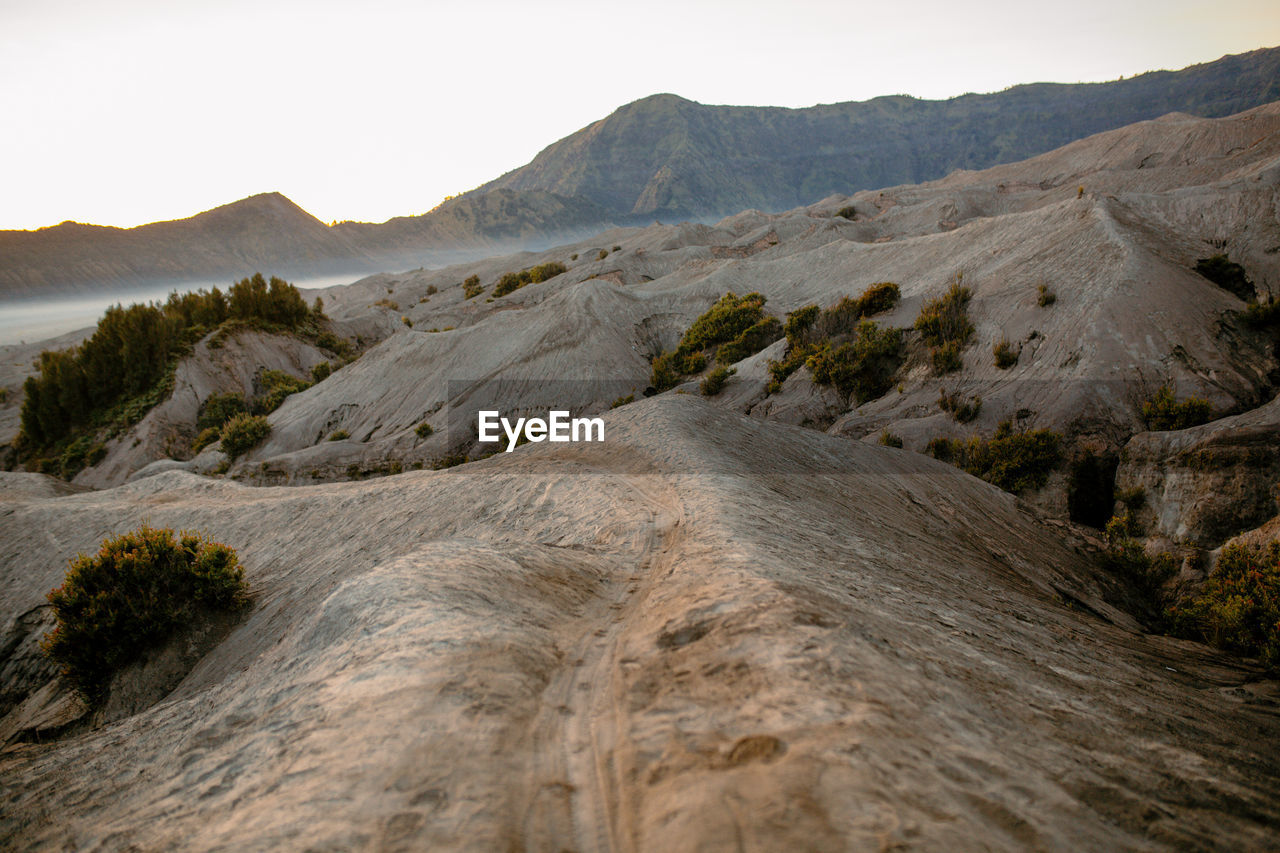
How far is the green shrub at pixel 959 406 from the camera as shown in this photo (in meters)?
19.2

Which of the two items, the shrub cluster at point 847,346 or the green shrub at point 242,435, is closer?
the shrub cluster at point 847,346

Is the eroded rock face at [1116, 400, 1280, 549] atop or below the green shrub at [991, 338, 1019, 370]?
below

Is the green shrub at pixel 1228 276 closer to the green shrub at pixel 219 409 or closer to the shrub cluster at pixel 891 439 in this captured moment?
the shrub cluster at pixel 891 439

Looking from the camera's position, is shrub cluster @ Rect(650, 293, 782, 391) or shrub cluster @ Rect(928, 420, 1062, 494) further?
shrub cluster @ Rect(650, 293, 782, 391)

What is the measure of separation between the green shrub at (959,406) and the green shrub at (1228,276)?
351 inches

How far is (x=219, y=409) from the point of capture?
3866cm

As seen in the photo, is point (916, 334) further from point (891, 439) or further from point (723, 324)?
point (723, 324)

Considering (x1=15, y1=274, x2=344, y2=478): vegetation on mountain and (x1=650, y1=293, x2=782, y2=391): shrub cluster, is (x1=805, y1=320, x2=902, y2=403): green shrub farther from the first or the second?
(x1=15, y1=274, x2=344, y2=478): vegetation on mountain

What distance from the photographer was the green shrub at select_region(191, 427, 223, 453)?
35500 mm

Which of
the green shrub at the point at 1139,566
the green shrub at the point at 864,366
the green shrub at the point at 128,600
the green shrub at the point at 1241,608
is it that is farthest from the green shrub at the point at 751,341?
the green shrub at the point at 128,600

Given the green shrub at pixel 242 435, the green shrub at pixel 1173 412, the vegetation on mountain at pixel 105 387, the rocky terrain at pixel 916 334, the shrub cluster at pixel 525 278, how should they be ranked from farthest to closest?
the shrub cluster at pixel 525 278 → the vegetation on mountain at pixel 105 387 → the green shrub at pixel 242 435 → the rocky terrain at pixel 916 334 → the green shrub at pixel 1173 412

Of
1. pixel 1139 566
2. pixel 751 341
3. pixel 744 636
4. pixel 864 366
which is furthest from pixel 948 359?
pixel 744 636

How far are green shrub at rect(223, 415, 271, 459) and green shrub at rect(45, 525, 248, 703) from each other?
83.8ft

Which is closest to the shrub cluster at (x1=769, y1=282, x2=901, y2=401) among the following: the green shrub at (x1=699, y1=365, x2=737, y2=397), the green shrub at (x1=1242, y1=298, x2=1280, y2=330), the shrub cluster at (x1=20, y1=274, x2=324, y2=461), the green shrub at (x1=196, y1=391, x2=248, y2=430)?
the green shrub at (x1=699, y1=365, x2=737, y2=397)
